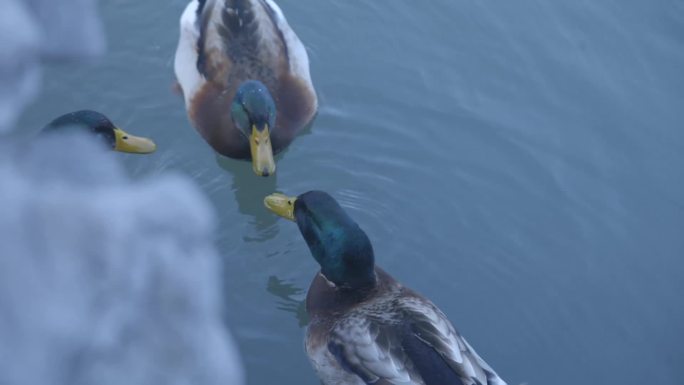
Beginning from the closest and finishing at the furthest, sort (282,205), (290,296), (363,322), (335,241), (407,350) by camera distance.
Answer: (407,350) < (363,322) < (335,241) < (282,205) < (290,296)

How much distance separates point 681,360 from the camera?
4.58 metres

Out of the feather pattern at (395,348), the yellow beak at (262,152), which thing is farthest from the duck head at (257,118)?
the feather pattern at (395,348)

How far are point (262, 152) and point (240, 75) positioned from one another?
57cm

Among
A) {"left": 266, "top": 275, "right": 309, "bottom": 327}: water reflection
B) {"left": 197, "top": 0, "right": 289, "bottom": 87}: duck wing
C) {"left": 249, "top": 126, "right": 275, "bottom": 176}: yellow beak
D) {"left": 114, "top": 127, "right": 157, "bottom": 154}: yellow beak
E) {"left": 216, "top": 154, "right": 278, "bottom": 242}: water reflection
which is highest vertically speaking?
{"left": 197, "top": 0, "right": 289, "bottom": 87}: duck wing

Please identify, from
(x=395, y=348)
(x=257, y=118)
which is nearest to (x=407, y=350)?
(x=395, y=348)

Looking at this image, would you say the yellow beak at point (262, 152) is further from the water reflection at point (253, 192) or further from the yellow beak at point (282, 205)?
the yellow beak at point (282, 205)

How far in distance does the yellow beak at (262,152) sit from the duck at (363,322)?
1.13ft

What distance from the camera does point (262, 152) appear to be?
16.1 ft

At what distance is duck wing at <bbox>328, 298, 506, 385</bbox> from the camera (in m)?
3.76

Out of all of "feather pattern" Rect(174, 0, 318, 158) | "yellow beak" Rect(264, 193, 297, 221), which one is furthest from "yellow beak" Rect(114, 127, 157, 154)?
"yellow beak" Rect(264, 193, 297, 221)

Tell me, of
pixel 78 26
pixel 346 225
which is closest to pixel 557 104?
pixel 346 225

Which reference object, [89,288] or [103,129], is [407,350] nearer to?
[89,288]

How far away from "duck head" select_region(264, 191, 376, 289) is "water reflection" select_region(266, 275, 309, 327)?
30cm

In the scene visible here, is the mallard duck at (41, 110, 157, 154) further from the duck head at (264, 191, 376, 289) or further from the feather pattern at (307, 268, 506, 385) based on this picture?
the feather pattern at (307, 268, 506, 385)
